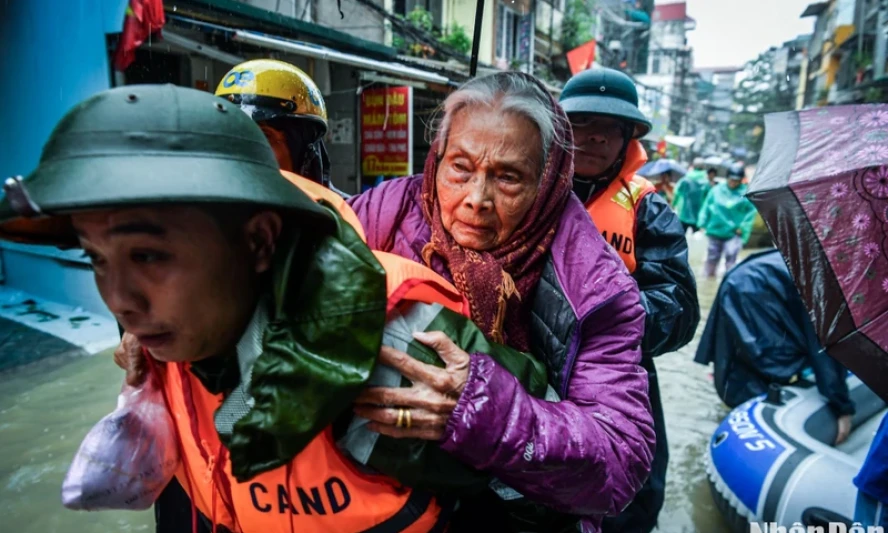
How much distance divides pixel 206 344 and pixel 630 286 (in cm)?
90

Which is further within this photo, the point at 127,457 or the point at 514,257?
the point at 514,257

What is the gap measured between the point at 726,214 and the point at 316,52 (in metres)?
7.36

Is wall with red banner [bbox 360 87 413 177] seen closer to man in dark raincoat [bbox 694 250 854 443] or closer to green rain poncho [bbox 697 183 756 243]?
man in dark raincoat [bbox 694 250 854 443]

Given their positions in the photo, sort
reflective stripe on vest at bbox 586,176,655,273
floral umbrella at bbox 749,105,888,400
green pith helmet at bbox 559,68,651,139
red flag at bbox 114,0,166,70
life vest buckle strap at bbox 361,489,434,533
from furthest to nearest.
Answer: red flag at bbox 114,0,166,70 < green pith helmet at bbox 559,68,651,139 < reflective stripe on vest at bbox 586,176,655,273 < floral umbrella at bbox 749,105,888,400 < life vest buckle strap at bbox 361,489,434,533

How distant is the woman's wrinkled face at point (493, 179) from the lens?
1.41m

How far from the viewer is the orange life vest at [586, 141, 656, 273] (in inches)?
92.4

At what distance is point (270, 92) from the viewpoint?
2.42 m

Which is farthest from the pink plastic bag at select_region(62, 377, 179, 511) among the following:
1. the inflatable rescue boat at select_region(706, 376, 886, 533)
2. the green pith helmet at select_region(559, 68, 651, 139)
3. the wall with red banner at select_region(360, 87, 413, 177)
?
the wall with red banner at select_region(360, 87, 413, 177)

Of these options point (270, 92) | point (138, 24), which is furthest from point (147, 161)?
point (138, 24)

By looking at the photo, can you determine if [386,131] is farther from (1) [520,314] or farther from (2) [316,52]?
(1) [520,314]

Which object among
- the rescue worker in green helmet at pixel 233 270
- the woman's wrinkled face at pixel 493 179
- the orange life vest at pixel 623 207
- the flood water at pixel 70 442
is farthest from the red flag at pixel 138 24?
the rescue worker in green helmet at pixel 233 270

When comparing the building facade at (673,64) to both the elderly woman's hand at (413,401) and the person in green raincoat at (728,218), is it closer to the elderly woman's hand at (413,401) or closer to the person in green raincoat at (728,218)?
the person in green raincoat at (728,218)

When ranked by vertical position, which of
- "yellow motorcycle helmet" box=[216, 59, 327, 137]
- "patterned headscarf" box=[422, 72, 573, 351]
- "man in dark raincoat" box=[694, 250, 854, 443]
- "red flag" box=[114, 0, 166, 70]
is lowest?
"man in dark raincoat" box=[694, 250, 854, 443]

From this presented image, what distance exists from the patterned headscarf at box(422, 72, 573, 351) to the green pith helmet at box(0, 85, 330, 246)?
57 centimetres
